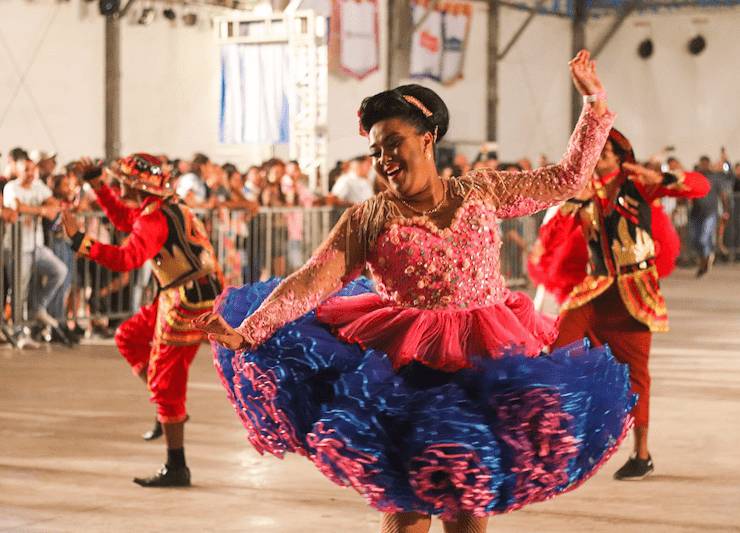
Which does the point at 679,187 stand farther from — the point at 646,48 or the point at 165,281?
the point at 646,48

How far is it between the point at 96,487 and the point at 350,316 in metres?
3.06

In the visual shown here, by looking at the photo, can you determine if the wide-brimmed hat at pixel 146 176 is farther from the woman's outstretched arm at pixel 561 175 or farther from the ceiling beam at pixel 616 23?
the ceiling beam at pixel 616 23

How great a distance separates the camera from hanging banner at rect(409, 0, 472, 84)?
24.8 m

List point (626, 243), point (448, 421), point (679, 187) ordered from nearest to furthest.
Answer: point (448, 421), point (679, 187), point (626, 243)

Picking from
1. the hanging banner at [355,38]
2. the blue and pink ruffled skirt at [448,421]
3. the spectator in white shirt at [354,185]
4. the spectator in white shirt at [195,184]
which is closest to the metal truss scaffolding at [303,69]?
the spectator in white shirt at [354,185]

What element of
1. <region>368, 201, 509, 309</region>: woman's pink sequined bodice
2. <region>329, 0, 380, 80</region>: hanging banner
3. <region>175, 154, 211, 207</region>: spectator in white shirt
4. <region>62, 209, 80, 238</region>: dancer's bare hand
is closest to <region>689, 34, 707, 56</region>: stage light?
<region>329, 0, 380, 80</region>: hanging banner

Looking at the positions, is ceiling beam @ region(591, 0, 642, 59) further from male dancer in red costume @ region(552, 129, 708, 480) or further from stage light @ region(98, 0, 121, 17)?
male dancer in red costume @ region(552, 129, 708, 480)

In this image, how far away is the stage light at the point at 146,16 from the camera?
19.6 metres

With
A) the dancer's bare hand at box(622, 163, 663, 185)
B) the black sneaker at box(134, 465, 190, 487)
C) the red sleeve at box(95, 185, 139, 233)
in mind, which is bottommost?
the black sneaker at box(134, 465, 190, 487)

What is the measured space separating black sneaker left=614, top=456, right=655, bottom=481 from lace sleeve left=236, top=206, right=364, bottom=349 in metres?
3.26

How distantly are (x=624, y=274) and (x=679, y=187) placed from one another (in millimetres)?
511

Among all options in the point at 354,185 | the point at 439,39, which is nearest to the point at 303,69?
the point at 354,185

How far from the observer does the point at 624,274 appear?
7.32m

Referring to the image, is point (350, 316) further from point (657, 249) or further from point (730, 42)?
point (730, 42)
